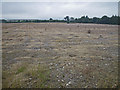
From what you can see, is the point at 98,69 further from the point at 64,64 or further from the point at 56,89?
the point at 56,89

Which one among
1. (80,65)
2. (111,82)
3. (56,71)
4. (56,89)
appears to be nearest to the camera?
(56,89)

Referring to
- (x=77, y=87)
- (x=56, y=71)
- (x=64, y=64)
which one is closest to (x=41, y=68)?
(x=56, y=71)

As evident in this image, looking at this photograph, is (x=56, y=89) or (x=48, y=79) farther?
(x=48, y=79)

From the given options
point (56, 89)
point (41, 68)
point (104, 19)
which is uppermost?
point (104, 19)

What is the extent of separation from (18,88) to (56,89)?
1205 mm

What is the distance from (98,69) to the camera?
4.52 metres

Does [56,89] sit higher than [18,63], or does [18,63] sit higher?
[18,63]

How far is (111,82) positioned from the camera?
11.8 feet

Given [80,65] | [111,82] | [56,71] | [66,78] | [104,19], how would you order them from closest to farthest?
[111,82] → [66,78] → [56,71] → [80,65] → [104,19]

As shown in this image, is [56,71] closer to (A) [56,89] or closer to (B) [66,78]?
(B) [66,78]

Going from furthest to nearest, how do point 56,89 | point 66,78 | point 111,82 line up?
point 66,78 → point 111,82 → point 56,89

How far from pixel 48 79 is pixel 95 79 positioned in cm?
168

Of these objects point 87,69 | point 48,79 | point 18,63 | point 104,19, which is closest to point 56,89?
point 48,79

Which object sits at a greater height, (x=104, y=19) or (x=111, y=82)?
(x=104, y=19)
